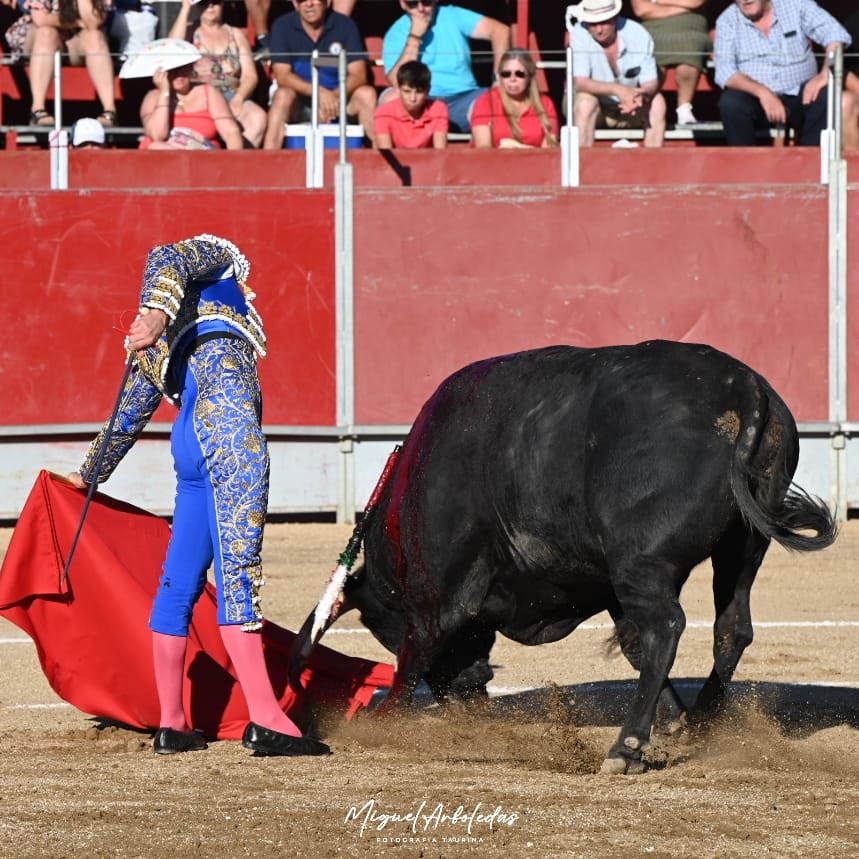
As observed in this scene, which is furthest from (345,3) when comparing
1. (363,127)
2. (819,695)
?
(819,695)

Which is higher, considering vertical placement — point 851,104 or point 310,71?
point 310,71

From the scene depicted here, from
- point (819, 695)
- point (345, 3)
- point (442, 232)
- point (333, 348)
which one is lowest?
point (819, 695)

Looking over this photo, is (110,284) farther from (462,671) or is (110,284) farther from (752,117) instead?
(462,671)

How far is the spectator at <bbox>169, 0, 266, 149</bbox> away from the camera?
997 cm

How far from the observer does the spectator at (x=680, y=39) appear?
1015cm

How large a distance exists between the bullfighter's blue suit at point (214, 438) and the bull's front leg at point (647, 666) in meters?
0.97

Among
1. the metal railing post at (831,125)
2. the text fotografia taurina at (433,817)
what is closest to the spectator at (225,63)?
the metal railing post at (831,125)

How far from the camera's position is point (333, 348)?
9617mm

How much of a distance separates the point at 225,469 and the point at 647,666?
116 cm

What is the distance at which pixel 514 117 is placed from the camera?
32.4ft

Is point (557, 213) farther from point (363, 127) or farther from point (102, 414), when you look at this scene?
point (102, 414)

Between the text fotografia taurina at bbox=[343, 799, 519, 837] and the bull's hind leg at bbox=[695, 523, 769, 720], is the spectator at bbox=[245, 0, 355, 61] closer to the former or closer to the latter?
the bull's hind leg at bbox=[695, 523, 769, 720]

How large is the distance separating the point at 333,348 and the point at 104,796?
5.87m

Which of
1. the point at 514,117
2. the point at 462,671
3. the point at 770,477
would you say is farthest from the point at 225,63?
the point at 770,477
